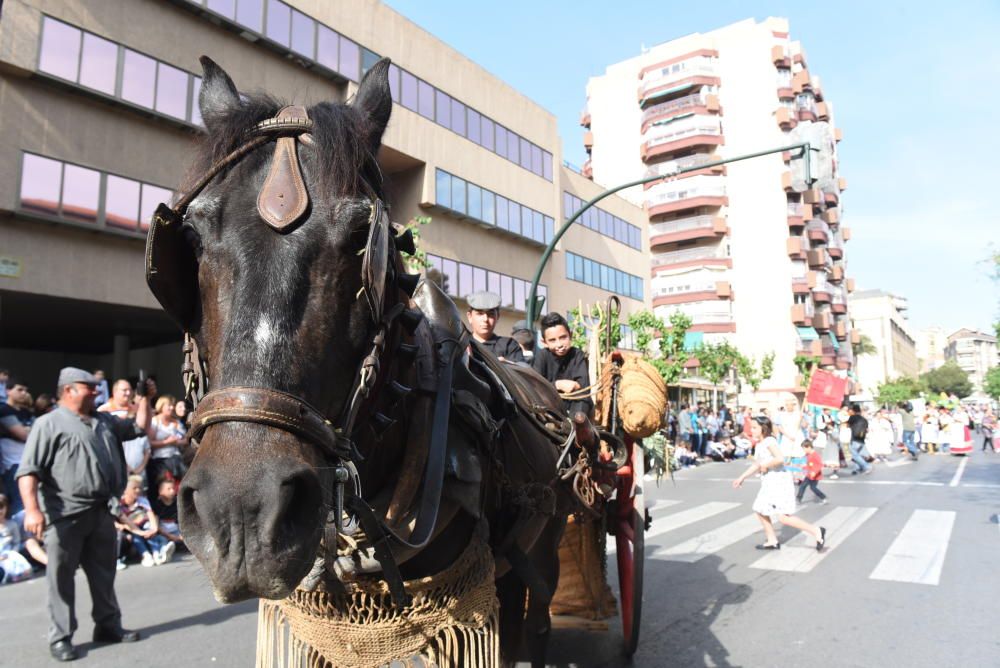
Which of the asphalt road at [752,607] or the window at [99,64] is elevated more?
the window at [99,64]

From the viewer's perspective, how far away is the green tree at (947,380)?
9826cm

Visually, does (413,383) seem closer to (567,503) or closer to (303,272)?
(303,272)

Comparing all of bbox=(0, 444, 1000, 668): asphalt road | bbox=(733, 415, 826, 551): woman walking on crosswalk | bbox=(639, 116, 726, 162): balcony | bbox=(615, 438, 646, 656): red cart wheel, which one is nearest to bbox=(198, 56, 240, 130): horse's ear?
bbox=(615, 438, 646, 656): red cart wheel

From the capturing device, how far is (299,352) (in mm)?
1363

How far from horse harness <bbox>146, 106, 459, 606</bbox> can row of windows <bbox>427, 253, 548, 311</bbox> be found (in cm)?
2038

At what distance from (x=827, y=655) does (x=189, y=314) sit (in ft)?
16.5

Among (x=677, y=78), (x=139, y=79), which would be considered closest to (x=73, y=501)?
(x=139, y=79)

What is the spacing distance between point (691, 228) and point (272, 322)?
58.3 m

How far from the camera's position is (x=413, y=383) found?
195 cm

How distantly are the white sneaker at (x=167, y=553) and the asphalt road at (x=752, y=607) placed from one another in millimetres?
174

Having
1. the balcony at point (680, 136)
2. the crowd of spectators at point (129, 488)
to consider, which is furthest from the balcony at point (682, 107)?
the crowd of spectators at point (129, 488)

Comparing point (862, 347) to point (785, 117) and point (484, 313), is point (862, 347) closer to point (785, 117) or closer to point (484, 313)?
point (785, 117)

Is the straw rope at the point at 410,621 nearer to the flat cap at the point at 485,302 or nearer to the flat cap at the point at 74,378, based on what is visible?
the flat cap at the point at 485,302

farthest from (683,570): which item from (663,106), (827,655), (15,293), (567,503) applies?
(663,106)
